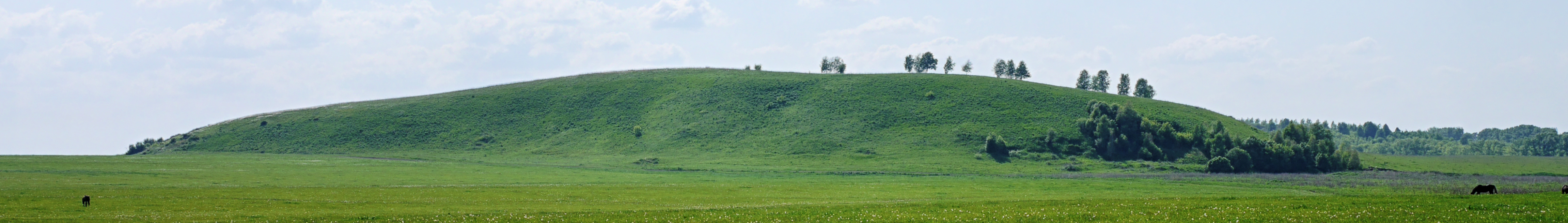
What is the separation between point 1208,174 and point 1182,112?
131ft

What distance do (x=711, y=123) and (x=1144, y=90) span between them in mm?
75158

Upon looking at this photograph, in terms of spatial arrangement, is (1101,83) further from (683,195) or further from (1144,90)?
(683,195)

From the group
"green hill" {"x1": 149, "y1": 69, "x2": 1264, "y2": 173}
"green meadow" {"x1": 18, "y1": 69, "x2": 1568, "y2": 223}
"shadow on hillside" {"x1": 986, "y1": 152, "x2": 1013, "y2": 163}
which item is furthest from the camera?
"green hill" {"x1": 149, "y1": 69, "x2": 1264, "y2": 173}

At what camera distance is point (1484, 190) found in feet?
119

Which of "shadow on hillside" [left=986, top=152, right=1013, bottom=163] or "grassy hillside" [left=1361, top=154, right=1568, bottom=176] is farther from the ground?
"shadow on hillside" [left=986, top=152, right=1013, bottom=163]

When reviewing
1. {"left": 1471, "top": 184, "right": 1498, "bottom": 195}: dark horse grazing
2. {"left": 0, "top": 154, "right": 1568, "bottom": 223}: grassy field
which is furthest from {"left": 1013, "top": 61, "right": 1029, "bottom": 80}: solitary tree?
{"left": 1471, "top": 184, "right": 1498, "bottom": 195}: dark horse grazing

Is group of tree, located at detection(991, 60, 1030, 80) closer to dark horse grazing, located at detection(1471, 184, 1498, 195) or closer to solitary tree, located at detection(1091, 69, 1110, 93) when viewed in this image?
solitary tree, located at detection(1091, 69, 1110, 93)

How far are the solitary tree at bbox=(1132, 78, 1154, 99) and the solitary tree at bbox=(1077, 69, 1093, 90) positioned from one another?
295 inches

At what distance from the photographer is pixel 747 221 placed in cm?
2878

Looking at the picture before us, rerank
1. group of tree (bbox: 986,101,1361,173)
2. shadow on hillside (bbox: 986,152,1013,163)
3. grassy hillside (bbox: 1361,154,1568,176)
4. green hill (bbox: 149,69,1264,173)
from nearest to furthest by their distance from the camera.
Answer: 1. group of tree (bbox: 986,101,1361,173)
2. grassy hillside (bbox: 1361,154,1568,176)
3. shadow on hillside (bbox: 986,152,1013,163)
4. green hill (bbox: 149,69,1264,173)

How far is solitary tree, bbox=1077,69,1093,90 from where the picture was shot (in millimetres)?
157875

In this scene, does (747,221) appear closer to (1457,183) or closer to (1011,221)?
(1011,221)

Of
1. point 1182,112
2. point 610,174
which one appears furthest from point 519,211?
point 1182,112

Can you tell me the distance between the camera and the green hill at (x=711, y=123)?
10731 cm
